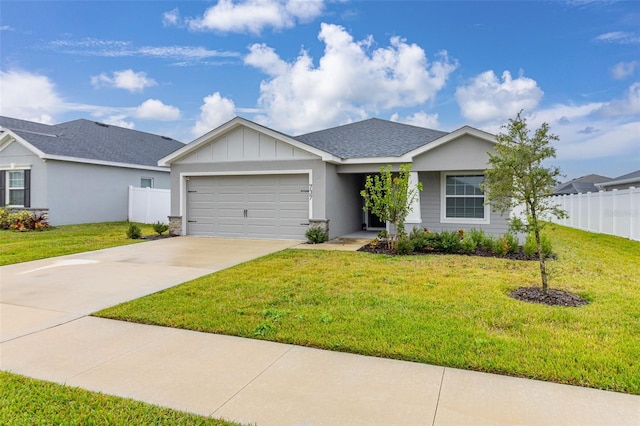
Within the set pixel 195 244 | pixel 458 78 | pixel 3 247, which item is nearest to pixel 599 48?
pixel 458 78

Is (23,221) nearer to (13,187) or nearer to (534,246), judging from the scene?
(13,187)

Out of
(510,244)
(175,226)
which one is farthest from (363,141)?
(175,226)

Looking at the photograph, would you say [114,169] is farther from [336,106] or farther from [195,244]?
[336,106]

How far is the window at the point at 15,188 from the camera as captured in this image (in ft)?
56.9

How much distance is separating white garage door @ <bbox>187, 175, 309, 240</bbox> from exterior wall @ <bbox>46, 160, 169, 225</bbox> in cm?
734

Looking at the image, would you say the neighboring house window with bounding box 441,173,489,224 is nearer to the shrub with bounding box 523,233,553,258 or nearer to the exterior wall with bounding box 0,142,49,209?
the shrub with bounding box 523,233,553,258

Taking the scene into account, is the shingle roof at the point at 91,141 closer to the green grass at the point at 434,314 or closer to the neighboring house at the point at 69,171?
the neighboring house at the point at 69,171

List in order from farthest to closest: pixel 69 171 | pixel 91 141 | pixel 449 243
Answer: pixel 91 141
pixel 69 171
pixel 449 243

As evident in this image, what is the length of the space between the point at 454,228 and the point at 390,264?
515 cm

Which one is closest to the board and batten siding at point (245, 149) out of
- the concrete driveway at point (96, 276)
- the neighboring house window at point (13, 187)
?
the concrete driveway at point (96, 276)

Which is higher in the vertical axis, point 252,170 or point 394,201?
point 252,170

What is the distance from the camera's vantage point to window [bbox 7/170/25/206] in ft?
56.9

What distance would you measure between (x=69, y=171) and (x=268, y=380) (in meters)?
18.4

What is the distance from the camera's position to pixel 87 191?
1822 centimetres
